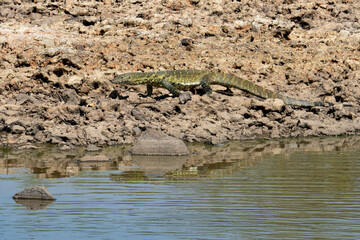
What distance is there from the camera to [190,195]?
25.5ft

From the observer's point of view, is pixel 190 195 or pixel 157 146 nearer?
pixel 190 195

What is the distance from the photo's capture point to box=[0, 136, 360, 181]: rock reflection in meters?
9.59

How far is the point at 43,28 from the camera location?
1823cm

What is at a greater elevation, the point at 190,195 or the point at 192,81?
the point at 192,81

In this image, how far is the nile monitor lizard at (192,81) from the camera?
49.8ft

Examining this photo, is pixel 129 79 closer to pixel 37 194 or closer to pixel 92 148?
pixel 92 148

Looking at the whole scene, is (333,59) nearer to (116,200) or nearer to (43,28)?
(43,28)

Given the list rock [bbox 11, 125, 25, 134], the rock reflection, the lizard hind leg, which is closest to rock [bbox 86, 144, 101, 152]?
the rock reflection

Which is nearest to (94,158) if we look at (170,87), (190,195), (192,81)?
(190,195)

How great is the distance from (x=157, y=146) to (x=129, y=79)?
14.3 ft

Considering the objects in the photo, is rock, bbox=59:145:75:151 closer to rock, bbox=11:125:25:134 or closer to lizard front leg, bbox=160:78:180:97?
rock, bbox=11:125:25:134

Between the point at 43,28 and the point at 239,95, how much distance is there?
586 cm

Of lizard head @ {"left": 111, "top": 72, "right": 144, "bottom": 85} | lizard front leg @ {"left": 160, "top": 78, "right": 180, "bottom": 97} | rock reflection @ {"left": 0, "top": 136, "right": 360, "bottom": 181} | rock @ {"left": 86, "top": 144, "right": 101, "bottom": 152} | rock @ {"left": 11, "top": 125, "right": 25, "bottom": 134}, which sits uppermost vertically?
lizard head @ {"left": 111, "top": 72, "right": 144, "bottom": 85}

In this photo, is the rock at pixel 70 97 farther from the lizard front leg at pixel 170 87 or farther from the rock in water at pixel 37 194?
the rock in water at pixel 37 194
